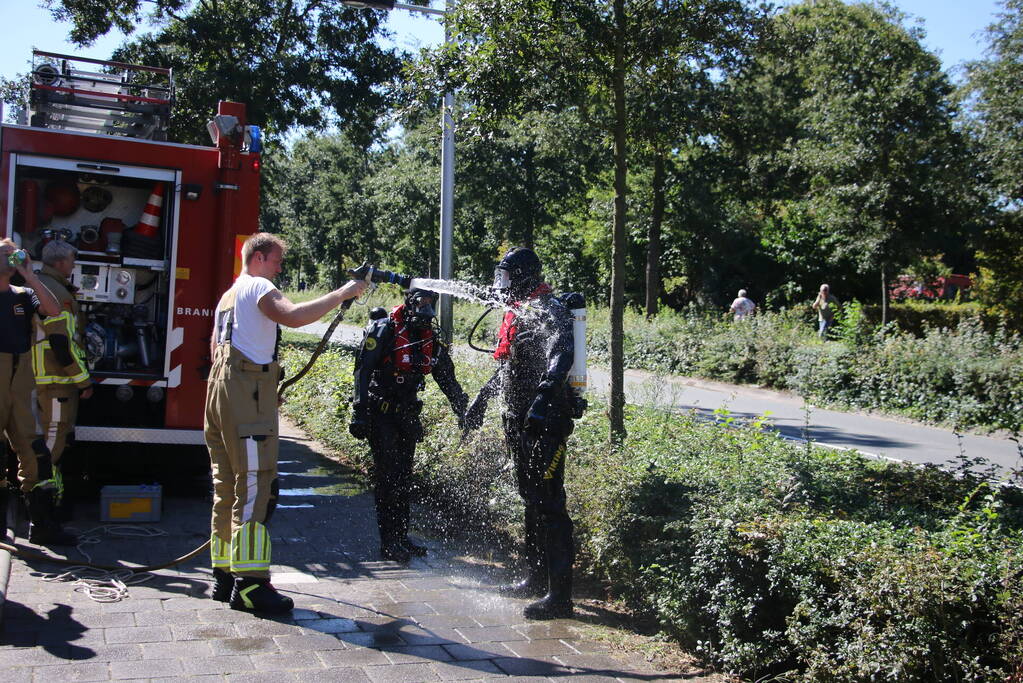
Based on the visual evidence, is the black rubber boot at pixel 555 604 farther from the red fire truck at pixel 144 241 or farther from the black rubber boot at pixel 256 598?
the red fire truck at pixel 144 241

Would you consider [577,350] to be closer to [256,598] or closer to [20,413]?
[256,598]

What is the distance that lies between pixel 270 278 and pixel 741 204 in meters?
30.0

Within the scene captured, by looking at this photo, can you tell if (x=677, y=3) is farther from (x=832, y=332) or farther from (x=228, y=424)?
(x=832, y=332)

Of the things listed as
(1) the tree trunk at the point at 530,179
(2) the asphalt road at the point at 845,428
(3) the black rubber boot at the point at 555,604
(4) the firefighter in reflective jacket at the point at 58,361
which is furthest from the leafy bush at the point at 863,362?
(4) the firefighter in reflective jacket at the point at 58,361

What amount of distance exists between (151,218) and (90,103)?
7.52 ft

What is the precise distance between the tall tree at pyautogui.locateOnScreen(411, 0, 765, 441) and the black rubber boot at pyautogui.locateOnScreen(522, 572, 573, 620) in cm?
177

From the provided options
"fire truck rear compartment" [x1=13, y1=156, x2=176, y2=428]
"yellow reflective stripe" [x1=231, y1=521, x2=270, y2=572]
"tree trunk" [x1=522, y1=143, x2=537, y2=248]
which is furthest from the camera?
"tree trunk" [x1=522, y1=143, x2=537, y2=248]

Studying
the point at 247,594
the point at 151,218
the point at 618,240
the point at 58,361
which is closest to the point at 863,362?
the point at 618,240

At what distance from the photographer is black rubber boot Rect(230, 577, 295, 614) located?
491 cm

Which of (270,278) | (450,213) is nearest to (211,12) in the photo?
(450,213)

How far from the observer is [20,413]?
5961mm

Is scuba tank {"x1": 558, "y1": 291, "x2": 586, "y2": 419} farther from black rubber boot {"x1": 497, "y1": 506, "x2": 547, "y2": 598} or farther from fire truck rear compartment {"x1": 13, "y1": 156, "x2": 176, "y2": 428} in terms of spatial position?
fire truck rear compartment {"x1": 13, "y1": 156, "x2": 176, "y2": 428}

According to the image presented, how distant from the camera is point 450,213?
13070 millimetres

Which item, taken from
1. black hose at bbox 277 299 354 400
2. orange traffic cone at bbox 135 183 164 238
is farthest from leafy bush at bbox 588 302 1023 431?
black hose at bbox 277 299 354 400
